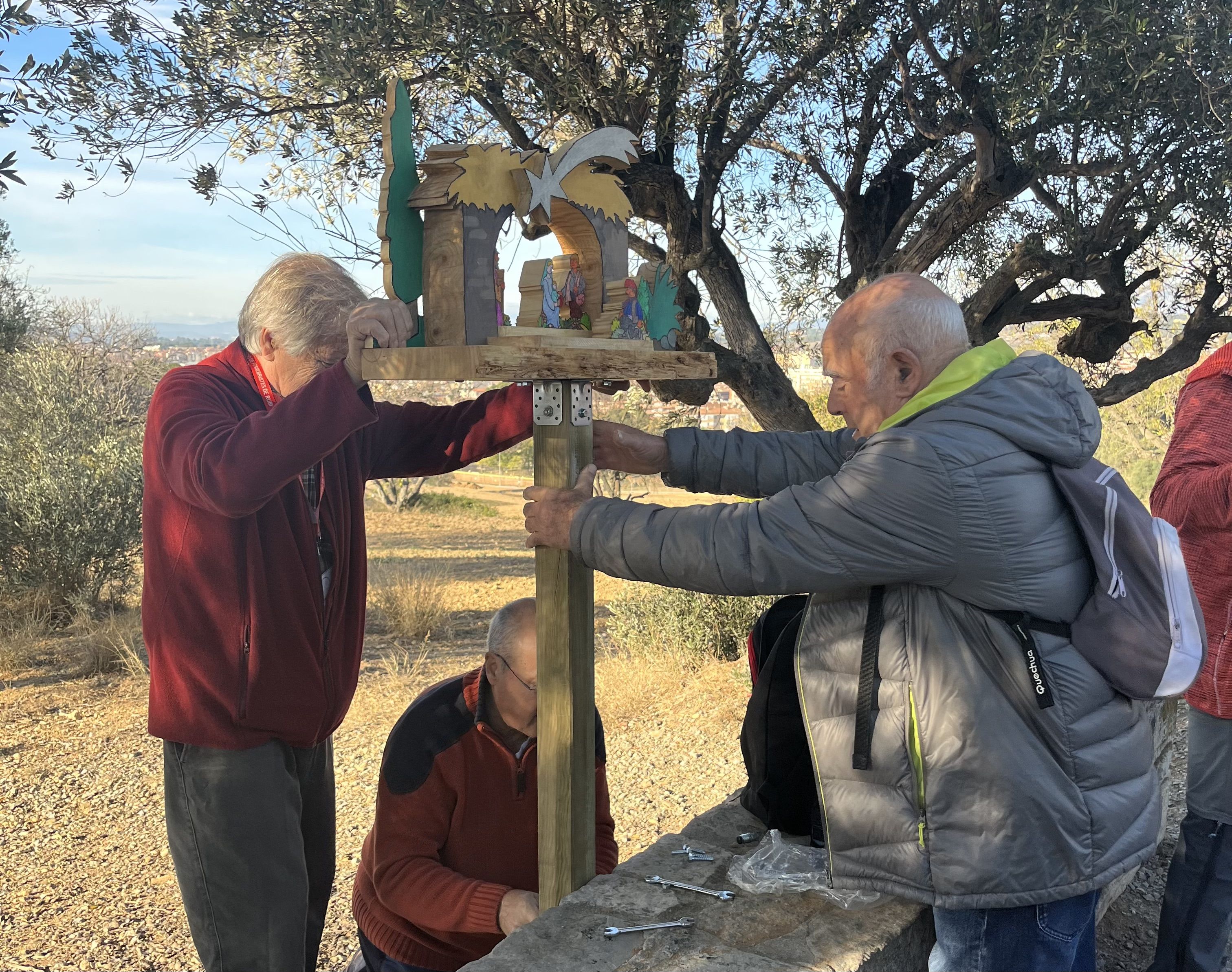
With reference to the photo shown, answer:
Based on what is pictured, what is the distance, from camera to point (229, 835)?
6.93 ft

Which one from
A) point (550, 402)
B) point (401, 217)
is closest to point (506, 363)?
point (550, 402)

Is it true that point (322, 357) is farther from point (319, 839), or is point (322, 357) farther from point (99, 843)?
point (99, 843)

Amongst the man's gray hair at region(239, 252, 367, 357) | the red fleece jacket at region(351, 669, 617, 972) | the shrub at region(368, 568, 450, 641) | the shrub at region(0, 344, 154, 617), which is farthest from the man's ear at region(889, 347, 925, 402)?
the shrub at region(0, 344, 154, 617)

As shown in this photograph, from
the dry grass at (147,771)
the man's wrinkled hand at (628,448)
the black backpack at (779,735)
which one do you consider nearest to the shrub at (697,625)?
the dry grass at (147,771)

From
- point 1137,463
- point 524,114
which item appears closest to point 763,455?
point 524,114

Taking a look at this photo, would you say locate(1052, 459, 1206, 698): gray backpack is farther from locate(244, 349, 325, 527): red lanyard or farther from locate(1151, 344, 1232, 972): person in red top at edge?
locate(244, 349, 325, 527): red lanyard

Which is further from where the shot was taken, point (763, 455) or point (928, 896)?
point (763, 455)

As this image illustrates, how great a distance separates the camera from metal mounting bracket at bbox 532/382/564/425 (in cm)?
199

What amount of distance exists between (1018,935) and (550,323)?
55.7 inches

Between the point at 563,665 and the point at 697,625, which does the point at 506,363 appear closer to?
the point at 563,665

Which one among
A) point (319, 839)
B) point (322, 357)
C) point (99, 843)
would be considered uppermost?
point (322, 357)

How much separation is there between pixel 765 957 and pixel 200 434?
150 cm

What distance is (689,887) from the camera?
7.34ft

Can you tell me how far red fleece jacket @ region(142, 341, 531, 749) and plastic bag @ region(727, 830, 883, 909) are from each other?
101cm
